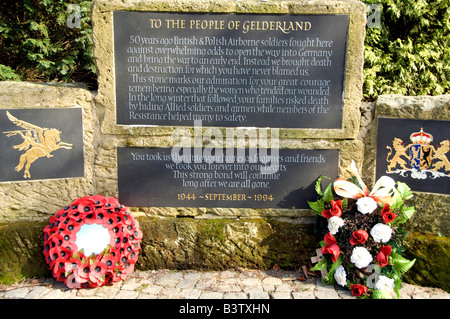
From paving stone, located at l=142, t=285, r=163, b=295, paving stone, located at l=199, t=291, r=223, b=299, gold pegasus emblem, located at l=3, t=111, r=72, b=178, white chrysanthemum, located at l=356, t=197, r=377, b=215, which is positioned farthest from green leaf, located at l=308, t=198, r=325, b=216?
gold pegasus emblem, located at l=3, t=111, r=72, b=178

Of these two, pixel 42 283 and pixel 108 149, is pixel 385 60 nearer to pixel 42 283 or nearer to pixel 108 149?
pixel 108 149

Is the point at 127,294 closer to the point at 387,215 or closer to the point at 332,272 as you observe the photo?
the point at 332,272

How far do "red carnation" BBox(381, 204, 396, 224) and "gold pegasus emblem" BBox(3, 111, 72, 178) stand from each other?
2.89 meters

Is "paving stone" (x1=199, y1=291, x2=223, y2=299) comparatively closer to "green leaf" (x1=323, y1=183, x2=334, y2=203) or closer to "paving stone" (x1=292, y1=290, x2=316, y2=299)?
"paving stone" (x1=292, y1=290, x2=316, y2=299)

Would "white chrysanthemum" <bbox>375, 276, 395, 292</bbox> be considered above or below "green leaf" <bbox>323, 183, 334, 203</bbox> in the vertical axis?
below

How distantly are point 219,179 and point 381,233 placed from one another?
1469 millimetres

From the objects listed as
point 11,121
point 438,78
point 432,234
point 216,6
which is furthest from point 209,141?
point 438,78

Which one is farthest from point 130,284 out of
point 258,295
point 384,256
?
point 384,256

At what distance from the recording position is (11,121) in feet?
10.8

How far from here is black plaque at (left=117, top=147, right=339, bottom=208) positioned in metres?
3.44

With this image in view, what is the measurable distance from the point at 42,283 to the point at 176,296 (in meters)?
1.20

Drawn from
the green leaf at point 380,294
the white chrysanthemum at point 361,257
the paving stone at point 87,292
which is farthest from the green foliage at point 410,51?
the paving stone at point 87,292

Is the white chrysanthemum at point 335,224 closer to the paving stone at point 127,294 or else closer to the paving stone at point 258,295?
the paving stone at point 258,295

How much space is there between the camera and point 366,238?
3023mm
